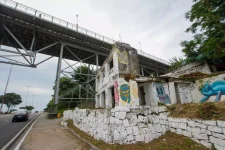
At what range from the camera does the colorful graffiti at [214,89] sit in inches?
344

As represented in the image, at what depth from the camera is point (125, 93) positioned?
8.18 metres

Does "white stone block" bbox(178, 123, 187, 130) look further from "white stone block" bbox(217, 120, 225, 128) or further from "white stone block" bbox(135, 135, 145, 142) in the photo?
"white stone block" bbox(135, 135, 145, 142)

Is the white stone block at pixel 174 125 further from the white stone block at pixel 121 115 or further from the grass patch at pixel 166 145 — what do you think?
the white stone block at pixel 121 115

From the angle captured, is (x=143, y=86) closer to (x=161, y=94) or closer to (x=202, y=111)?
(x=161, y=94)

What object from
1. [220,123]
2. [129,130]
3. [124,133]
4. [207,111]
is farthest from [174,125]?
[124,133]

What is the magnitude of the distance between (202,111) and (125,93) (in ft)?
15.0

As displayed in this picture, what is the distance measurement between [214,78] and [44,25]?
20.3 meters

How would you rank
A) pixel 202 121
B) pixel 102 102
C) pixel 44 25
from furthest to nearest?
pixel 44 25
pixel 102 102
pixel 202 121

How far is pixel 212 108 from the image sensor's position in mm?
4277

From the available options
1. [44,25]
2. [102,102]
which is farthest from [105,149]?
[44,25]

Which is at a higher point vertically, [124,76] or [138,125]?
[124,76]

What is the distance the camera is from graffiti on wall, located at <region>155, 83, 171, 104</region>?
31.1ft

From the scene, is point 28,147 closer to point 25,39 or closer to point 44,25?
point 44,25

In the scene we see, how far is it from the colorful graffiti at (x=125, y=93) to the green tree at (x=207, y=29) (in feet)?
33.2
